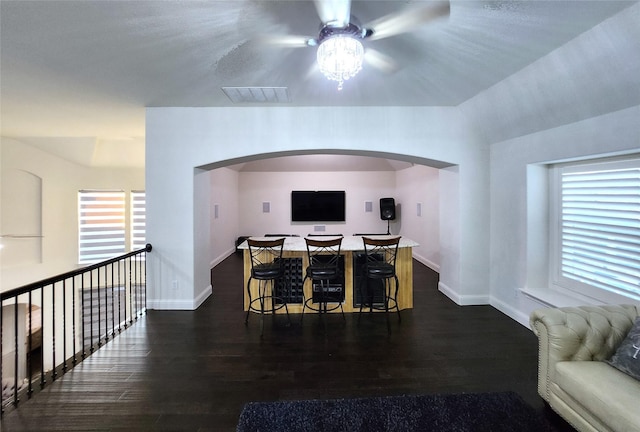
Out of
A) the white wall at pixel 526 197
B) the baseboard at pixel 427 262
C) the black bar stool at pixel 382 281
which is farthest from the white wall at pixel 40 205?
the white wall at pixel 526 197

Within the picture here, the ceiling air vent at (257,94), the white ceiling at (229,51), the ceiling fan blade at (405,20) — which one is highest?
the ceiling air vent at (257,94)

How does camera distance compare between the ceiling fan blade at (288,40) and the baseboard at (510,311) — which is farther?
the baseboard at (510,311)

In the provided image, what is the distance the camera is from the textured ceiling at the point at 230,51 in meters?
1.71

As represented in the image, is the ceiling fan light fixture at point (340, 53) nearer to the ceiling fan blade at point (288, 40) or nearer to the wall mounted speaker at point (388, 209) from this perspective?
the ceiling fan blade at point (288, 40)

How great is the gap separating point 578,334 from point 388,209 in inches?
216

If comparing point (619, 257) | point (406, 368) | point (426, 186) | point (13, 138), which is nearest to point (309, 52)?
point (406, 368)

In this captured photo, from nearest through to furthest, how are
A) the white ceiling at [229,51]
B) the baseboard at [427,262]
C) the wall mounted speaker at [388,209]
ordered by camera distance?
Result: the white ceiling at [229,51], the baseboard at [427,262], the wall mounted speaker at [388,209]

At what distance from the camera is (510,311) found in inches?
132

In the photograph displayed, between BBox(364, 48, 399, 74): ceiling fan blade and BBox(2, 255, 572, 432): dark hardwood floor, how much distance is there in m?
2.66

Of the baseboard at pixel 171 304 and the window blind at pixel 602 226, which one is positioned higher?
the window blind at pixel 602 226

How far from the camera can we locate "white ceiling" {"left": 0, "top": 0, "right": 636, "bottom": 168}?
5.59ft

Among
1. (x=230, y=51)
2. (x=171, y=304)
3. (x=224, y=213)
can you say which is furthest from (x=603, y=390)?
→ (x=224, y=213)

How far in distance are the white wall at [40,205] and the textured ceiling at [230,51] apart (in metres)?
2.15

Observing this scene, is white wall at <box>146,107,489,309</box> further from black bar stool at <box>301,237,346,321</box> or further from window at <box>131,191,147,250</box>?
window at <box>131,191,147,250</box>
